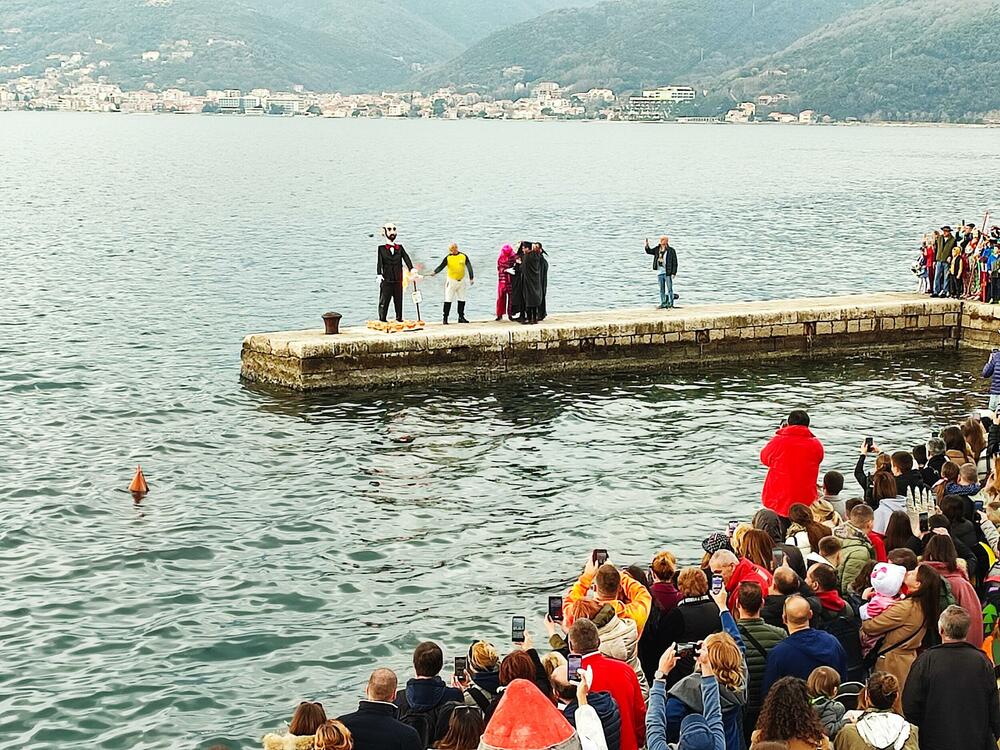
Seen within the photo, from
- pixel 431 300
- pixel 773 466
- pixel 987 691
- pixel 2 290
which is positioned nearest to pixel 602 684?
pixel 987 691

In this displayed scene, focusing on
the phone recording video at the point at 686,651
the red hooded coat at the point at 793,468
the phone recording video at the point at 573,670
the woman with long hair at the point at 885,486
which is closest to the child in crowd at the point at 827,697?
the phone recording video at the point at 686,651

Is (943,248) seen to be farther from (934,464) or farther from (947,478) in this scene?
(947,478)

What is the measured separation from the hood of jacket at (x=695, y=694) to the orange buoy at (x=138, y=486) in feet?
39.8

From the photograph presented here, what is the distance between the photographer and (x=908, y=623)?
27.8 feet

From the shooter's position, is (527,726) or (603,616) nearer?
(527,726)

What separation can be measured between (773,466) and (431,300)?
2478 centimetres

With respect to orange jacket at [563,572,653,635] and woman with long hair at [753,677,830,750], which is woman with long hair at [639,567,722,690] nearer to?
orange jacket at [563,572,653,635]

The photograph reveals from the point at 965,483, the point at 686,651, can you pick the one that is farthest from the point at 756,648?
the point at 965,483

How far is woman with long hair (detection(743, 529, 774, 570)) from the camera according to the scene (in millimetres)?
9195

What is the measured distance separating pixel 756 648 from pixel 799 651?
29 cm

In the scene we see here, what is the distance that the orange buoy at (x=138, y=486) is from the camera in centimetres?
1761

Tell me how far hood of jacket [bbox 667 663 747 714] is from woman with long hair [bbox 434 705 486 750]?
1.09 meters

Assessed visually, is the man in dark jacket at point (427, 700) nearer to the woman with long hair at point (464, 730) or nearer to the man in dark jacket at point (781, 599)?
the woman with long hair at point (464, 730)

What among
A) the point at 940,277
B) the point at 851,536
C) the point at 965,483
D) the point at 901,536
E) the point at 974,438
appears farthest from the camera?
the point at 940,277
